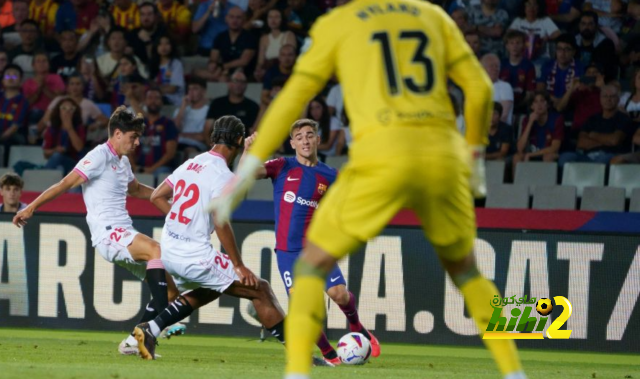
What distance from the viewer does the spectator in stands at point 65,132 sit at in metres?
15.0

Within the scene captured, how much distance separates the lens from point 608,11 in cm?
1530

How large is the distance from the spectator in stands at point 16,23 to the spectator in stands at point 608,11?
8.91 metres

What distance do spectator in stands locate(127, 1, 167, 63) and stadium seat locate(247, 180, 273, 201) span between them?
3642mm

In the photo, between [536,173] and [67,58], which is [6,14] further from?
[536,173]

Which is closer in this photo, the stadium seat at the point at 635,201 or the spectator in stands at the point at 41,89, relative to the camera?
the stadium seat at the point at 635,201

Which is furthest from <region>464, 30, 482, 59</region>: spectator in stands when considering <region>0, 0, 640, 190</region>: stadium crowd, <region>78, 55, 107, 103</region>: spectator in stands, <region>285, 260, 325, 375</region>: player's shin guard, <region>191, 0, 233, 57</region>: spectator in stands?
<region>285, 260, 325, 375</region>: player's shin guard

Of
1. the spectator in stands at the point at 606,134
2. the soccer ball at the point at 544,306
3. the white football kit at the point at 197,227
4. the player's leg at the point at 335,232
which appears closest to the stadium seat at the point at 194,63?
the spectator in stands at the point at 606,134

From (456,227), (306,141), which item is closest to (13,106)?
(306,141)

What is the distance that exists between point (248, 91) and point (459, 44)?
1079cm

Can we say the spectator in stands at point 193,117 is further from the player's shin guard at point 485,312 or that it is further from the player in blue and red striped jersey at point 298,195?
the player's shin guard at point 485,312

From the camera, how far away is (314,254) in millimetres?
4719

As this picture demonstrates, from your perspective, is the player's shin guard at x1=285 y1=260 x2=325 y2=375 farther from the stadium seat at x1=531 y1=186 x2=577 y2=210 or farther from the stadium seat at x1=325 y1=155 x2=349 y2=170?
the stadium seat at x1=325 y1=155 x2=349 y2=170

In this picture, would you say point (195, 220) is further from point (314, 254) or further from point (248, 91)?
point (248, 91)

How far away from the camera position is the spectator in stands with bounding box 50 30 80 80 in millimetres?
16391
